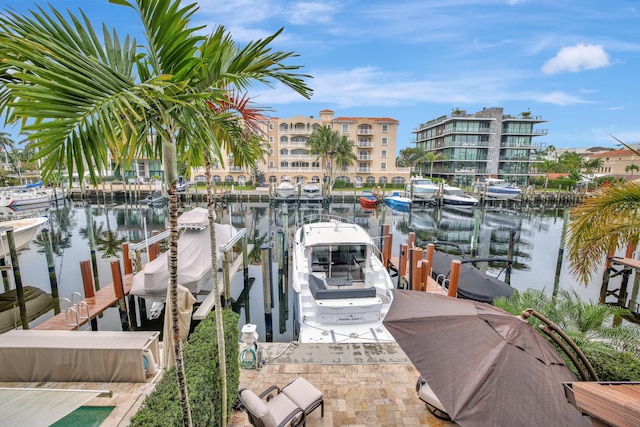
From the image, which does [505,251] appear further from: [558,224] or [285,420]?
[285,420]

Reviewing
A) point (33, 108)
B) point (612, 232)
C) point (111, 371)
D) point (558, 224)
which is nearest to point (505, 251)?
point (558, 224)

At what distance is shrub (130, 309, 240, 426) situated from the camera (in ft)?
10.8

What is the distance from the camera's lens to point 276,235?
15977mm

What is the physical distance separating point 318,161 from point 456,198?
24.0 metres

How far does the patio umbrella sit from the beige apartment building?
49521mm

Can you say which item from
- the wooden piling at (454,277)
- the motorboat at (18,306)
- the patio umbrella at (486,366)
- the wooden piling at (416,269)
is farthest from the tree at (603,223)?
the motorboat at (18,306)

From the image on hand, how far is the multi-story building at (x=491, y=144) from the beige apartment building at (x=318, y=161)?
45.2 ft

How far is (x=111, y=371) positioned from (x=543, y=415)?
693cm

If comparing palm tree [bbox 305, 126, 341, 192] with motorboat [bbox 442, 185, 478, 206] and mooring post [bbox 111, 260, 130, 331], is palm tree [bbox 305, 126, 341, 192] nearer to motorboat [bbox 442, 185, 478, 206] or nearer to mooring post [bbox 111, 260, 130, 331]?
motorboat [bbox 442, 185, 478, 206]

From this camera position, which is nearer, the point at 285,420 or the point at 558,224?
the point at 285,420

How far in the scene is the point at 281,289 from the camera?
1281 cm

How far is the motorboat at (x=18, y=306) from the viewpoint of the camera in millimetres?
10812

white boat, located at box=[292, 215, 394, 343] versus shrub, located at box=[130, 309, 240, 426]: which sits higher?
shrub, located at box=[130, 309, 240, 426]

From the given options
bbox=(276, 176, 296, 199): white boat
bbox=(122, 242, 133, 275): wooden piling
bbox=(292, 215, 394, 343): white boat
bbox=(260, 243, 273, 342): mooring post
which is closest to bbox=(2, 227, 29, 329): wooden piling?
bbox=(122, 242, 133, 275): wooden piling
